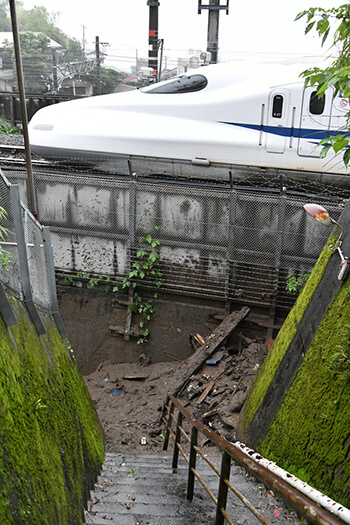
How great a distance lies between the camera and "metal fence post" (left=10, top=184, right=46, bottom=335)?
4508mm

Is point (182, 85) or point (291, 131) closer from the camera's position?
point (291, 131)

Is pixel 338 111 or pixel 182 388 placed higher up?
pixel 338 111

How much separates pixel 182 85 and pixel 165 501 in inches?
358

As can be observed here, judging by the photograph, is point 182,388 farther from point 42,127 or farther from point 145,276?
point 42,127

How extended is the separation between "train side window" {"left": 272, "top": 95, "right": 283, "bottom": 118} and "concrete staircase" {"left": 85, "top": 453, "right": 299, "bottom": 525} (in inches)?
297

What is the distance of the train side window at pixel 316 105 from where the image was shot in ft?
32.2

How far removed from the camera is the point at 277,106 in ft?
32.8

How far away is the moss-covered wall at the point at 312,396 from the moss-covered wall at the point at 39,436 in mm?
1980

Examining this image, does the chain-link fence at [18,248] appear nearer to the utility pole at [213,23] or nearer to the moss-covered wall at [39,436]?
the moss-covered wall at [39,436]

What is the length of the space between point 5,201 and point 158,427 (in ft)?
18.8

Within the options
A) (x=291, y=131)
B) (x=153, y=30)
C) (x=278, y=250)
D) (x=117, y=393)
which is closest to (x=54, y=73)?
(x=153, y=30)

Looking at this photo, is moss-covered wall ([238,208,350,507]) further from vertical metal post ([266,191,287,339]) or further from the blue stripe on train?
the blue stripe on train

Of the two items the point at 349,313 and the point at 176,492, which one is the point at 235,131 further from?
the point at 176,492

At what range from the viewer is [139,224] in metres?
10.5
